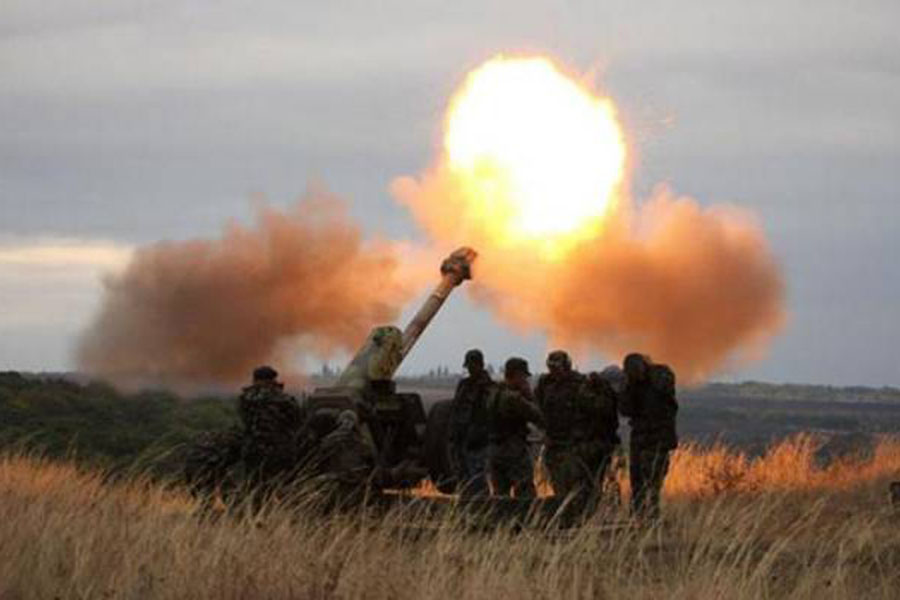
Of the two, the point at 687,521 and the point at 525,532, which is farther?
the point at 687,521

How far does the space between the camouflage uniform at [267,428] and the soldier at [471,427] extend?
2162 mm

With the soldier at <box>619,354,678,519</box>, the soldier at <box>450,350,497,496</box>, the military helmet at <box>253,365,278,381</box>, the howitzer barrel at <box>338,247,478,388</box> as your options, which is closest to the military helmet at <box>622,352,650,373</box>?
the soldier at <box>619,354,678,519</box>

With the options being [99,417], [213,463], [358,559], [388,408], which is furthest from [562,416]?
[99,417]

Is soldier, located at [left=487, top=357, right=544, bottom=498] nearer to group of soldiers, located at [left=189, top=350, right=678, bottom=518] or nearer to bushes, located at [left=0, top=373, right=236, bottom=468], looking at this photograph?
group of soldiers, located at [left=189, top=350, right=678, bottom=518]

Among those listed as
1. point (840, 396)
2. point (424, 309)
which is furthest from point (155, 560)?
point (840, 396)

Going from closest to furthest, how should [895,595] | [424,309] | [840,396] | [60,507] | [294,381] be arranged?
[895,595] → [60,507] → [424,309] → [294,381] → [840,396]

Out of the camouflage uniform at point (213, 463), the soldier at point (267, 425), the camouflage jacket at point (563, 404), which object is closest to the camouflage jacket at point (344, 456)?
the soldier at point (267, 425)

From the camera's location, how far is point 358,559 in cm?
1200

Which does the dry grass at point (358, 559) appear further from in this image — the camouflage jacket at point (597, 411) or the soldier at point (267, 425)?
the camouflage jacket at point (597, 411)

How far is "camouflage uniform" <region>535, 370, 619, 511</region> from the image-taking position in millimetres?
17453

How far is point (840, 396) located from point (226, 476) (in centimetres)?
18145

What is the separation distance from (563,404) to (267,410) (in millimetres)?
3091

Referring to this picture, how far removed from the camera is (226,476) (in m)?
16.7

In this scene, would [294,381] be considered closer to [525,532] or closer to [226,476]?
[226,476]
